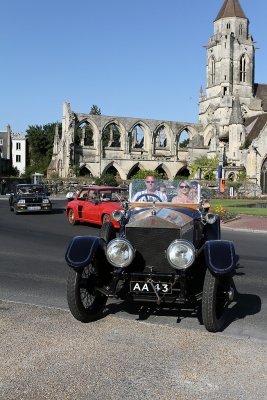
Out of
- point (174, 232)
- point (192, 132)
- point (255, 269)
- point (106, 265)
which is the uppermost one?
point (192, 132)

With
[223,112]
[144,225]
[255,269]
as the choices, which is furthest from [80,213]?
[223,112]

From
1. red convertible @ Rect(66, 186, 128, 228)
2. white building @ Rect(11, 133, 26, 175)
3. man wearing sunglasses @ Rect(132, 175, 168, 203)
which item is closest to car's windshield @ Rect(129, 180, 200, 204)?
man wearing sunglasses @ Rect(132, 175, 168, 203)

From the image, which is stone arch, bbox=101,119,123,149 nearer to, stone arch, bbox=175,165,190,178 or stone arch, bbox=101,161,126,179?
stone arch, bbox=101,161,126,179

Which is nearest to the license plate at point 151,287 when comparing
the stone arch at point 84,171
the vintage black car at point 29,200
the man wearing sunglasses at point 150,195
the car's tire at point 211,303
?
the car's tire at point 211,303

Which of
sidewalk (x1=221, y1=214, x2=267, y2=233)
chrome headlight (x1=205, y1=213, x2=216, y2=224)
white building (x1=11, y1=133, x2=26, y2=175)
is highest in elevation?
white building (x1=11, y1=133, x2=26, y2=175)

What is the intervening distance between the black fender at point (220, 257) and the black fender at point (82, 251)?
1.35 metres

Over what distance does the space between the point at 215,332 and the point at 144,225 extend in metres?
1.52

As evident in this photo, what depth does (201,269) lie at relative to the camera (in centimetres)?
620

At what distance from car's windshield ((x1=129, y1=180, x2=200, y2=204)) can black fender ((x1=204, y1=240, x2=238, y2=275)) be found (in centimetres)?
145

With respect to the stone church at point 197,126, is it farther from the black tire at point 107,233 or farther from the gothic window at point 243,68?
the black tire at point 107,233

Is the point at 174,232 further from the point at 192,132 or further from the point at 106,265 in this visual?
the point at 192,132

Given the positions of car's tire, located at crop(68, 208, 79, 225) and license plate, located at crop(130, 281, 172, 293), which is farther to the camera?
car's tire, located at crop(68, 208, 79, 225)

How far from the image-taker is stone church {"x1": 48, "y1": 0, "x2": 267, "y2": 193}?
2753 inches

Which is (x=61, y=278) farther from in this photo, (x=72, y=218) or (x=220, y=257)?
(x=72, y=218)
